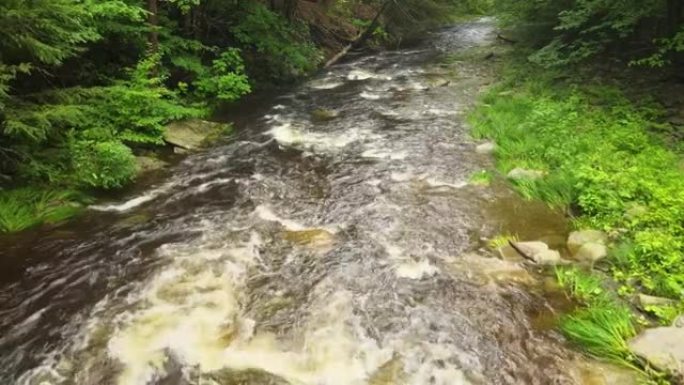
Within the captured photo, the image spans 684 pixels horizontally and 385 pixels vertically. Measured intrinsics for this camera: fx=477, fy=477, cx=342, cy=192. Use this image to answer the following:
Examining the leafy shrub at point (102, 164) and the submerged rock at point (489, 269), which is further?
the leafy shrub at point (102, 164)

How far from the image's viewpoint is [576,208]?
6879 mm

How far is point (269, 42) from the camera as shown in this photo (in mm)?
14844

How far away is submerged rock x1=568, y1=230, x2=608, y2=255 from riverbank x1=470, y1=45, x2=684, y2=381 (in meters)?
0.10

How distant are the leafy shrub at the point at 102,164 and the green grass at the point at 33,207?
40 cm

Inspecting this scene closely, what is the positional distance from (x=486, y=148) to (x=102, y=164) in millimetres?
7058

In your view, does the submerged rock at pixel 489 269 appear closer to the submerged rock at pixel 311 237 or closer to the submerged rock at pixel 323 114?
the submerged rock at pixel 311 237

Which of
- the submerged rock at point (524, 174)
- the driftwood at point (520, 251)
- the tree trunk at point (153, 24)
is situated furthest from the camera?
the tree trunk at point (153, 24)

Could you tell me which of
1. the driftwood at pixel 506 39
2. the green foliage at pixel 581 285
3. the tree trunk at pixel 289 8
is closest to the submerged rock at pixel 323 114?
the tree trunk at pixel 289 8

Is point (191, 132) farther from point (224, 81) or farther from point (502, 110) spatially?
point (502, 110)

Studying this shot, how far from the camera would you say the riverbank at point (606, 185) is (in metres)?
4.68

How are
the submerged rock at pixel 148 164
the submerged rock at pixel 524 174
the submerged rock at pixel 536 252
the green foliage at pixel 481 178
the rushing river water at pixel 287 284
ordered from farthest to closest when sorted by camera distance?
the submerged rock at pixel 148 164
the green foliage at pixel 481 178
the submerged rock at pixel 524 174
the submerged rock at pixel 536 252
the rushing river water at pixel 287 284

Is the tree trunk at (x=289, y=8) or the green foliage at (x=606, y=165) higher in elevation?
the tree trunk at (x=289, y=8)

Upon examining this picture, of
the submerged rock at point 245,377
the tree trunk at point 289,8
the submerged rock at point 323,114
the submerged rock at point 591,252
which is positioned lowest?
the submerged rock at point 323,114

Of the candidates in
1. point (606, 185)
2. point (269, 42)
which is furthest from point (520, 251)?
point (269, 42)
